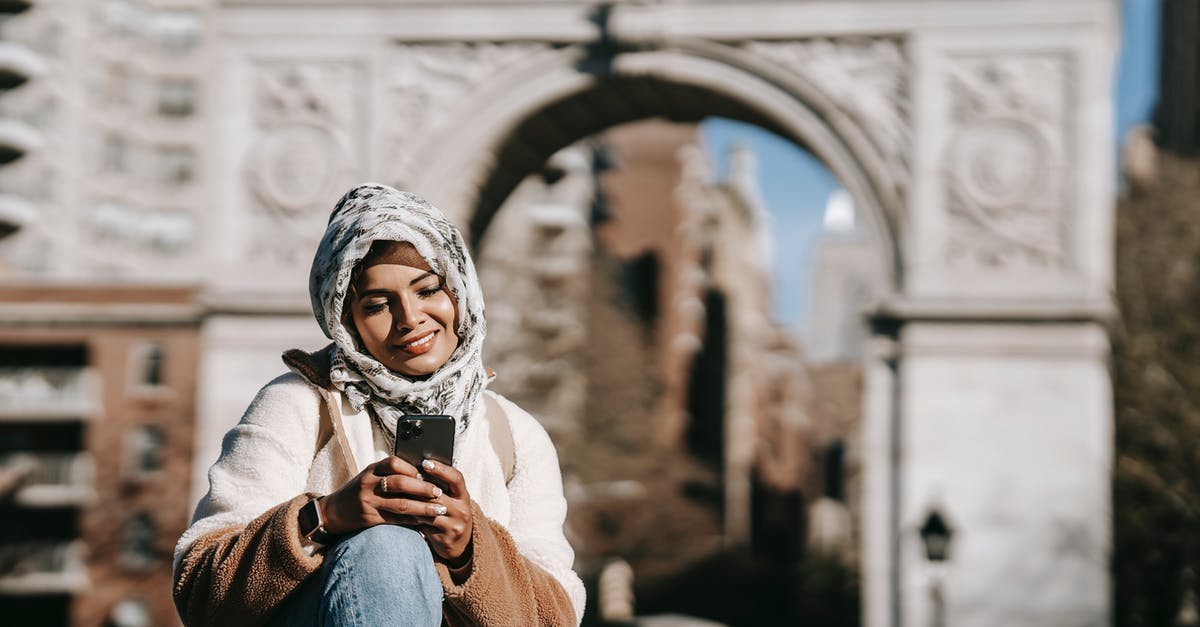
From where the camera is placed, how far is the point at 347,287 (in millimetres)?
2830

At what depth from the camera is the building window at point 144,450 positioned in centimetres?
3259

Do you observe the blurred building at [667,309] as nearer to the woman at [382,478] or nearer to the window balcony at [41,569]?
the window balcony at [41,569]

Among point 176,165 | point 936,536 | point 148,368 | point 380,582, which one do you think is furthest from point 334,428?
point 176,165

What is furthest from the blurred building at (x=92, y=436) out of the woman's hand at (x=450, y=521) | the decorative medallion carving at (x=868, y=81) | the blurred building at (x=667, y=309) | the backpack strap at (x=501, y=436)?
the woman's hand at (x=450, y=521)

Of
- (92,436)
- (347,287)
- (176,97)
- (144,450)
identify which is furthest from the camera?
(176,97)

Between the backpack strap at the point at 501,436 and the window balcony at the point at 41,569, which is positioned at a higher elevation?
the backpack strap at the point at 501,436

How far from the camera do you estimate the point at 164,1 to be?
38625 mm

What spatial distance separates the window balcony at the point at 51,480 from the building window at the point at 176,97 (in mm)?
8917

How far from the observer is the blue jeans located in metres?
2.47

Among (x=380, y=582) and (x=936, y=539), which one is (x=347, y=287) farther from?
(x=936, y=539)

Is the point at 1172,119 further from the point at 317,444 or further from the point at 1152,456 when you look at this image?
the point at 317,444

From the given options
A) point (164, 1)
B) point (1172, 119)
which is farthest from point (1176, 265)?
point (164, 1)

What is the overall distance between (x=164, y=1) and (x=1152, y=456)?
26.8m

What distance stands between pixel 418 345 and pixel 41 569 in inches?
1229
